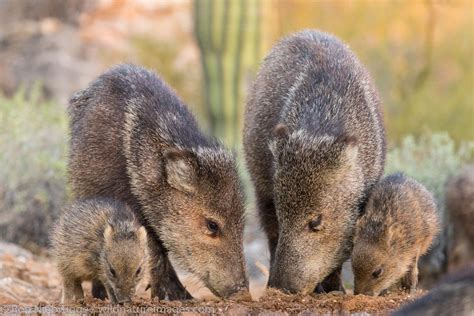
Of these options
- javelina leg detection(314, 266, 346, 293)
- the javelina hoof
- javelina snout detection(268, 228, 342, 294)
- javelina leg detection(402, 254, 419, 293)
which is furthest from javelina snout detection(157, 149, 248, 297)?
javelina leg detection(402, 254, 419, 293)

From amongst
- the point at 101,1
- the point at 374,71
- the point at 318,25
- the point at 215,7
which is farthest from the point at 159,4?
the point at 215,7

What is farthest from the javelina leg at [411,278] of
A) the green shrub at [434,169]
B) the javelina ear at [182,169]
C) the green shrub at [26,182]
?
the green shrub at [26,182]

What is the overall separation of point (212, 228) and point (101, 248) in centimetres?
67

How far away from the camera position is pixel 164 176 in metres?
6.08

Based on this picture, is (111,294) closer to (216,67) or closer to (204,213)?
(204,213)

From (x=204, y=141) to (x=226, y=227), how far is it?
602mm

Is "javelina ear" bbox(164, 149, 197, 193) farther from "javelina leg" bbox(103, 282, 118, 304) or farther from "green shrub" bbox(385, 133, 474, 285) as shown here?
"green shrub" bbox(385, 133, 474, 285)

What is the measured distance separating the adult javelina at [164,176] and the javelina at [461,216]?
12.4ft

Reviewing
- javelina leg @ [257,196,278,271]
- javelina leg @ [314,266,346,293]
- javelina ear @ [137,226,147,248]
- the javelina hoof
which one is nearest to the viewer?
the javelina hoof

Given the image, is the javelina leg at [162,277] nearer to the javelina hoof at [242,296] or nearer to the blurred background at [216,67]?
the javelina hoof at [242,296]

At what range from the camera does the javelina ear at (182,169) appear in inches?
234

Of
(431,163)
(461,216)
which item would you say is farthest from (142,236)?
(431,163)

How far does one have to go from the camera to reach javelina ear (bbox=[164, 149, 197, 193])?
5.93 metres

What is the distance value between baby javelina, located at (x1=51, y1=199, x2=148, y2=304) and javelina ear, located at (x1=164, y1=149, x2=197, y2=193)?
0.34 metres
